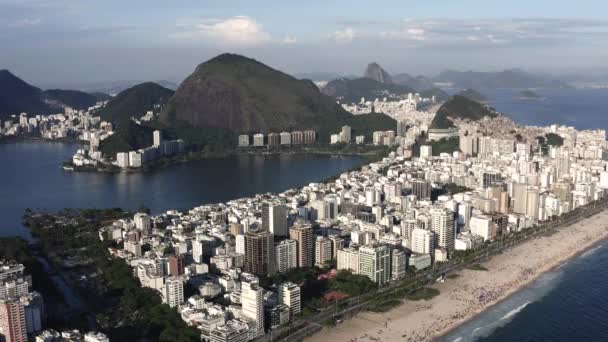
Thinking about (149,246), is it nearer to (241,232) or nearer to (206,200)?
(241,232)

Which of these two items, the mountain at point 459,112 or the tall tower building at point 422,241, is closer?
the tall tower building at point 422,241

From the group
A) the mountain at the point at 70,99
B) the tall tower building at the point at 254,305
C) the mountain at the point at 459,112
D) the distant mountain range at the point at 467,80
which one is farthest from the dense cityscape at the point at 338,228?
the distant mountain range at the point at 467,80

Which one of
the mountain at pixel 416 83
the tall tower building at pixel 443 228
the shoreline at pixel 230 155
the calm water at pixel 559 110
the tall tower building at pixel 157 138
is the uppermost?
the mountain at pixel 416 83

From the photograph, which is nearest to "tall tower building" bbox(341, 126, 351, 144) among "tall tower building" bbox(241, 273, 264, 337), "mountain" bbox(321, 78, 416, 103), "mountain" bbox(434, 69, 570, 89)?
"mountain" bbox(321, 78, 416, 103)

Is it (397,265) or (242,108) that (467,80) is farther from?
(397,265)

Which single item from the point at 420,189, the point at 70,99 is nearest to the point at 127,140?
the point at 420,189

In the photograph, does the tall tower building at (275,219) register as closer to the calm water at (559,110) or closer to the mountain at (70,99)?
the calm water at (559,110)

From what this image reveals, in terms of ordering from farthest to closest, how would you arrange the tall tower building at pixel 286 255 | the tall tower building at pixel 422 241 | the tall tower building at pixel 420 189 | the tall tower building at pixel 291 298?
the tall tower building at pixel 420 189 < the tall tower building at pixel 422 241 < the tall tower building at pixel 286 255 < the tall tower building at pixel 291 298
